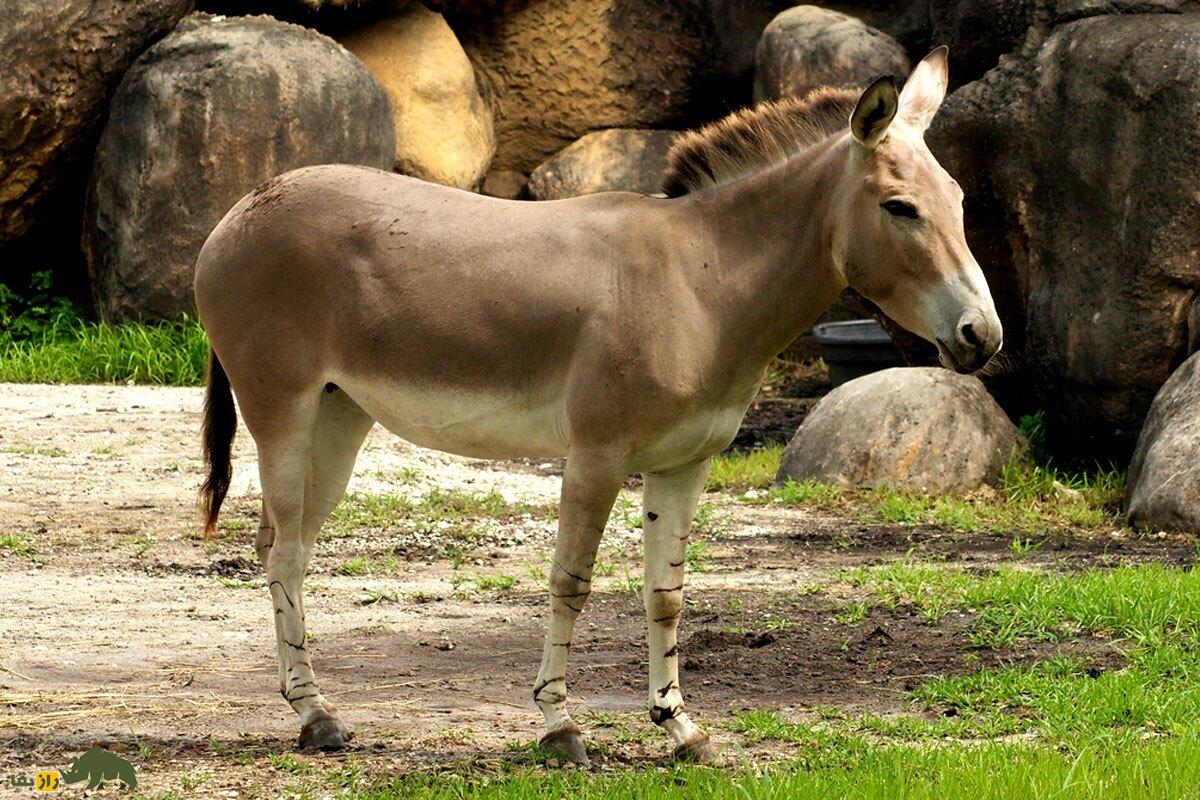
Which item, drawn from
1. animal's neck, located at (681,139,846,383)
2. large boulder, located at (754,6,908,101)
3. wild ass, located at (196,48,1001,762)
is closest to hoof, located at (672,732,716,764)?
wild ass, located at (196,48,1001,762)

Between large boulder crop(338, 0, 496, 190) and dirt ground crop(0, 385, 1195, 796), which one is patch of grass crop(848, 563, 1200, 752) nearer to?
dirt ground crop(0, 385, 1195, 796)

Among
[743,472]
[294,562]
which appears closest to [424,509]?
[743,472]

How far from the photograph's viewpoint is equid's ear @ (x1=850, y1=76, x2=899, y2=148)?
4.34 m

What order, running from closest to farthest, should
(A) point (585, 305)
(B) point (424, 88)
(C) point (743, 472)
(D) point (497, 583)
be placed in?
1. (A) point (585, 305)
2. (D) point (497, 583)
3. (C) point (743, 472)
4. (B) point (424, 88)

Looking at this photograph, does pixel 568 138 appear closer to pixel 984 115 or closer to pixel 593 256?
pixel 984 115

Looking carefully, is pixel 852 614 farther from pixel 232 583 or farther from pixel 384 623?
pixel 232 583

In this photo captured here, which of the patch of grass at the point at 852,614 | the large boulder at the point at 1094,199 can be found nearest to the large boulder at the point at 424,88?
the large boulder at the point at 1094,199

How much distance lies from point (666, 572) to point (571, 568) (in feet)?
1.17

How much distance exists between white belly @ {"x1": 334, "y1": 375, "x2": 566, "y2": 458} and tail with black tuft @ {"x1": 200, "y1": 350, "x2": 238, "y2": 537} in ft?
2.43

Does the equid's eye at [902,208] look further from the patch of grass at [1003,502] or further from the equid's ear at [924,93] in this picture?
the patch of grass at [1003,502]

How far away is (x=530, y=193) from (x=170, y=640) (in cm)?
925

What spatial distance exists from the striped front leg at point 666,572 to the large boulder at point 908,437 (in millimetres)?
→ 5027

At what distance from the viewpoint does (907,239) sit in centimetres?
443

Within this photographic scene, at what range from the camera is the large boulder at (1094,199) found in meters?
9.44
